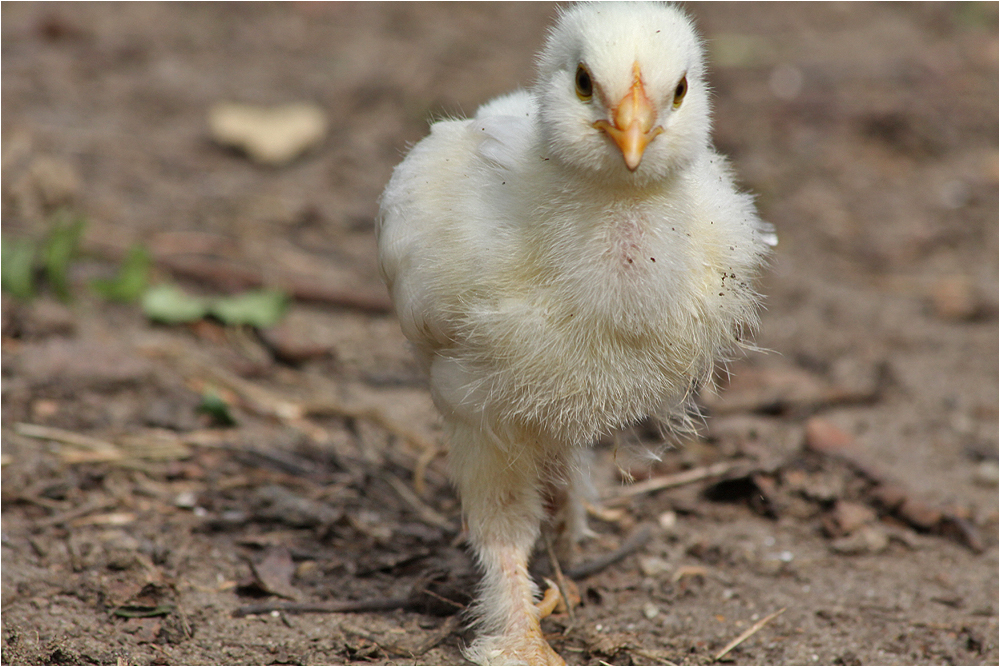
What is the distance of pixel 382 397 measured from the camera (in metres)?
4.46

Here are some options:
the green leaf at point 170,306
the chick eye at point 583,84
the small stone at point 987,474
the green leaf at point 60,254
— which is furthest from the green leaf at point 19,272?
the small stone at point 987,474

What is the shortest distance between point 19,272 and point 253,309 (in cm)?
107

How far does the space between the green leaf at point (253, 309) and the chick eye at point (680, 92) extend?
9.44ft

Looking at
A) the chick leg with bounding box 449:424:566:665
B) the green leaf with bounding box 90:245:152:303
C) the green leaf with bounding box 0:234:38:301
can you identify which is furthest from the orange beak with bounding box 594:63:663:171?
the green leaf with bounding box 0:234:38:301

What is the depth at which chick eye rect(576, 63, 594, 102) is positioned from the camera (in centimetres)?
232

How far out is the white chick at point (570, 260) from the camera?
2334 millimetres

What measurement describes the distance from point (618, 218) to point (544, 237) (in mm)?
203

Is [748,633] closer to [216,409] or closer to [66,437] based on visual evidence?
[216,409]

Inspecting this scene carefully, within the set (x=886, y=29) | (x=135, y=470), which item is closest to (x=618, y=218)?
(x=135, y=470)

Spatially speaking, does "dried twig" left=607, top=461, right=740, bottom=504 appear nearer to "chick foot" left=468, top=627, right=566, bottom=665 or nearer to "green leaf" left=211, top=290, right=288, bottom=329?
"chick foot" left=468, top=627, right=566, bottom=665

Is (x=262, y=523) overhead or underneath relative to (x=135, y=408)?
underneath

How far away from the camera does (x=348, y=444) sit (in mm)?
4070

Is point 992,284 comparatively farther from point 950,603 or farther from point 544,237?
point 544,237

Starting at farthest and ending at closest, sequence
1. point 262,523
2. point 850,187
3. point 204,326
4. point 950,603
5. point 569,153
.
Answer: point 850,187 < point 204,326 < point 262,523 < point 950,603 < point 569,153
